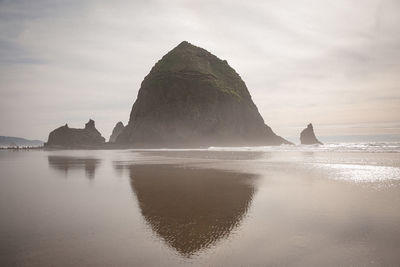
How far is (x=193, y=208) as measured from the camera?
9250 millimetres

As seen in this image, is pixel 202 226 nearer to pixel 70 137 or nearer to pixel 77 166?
pixel 77 166

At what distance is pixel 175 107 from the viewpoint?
10888 centimetres

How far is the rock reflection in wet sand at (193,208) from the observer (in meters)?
6.46

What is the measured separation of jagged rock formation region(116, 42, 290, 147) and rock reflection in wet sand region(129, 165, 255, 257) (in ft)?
273

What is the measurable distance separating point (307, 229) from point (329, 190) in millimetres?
6061

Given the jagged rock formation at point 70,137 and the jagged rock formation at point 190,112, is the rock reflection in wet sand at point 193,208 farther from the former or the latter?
the jagged rock formation at point 70,137

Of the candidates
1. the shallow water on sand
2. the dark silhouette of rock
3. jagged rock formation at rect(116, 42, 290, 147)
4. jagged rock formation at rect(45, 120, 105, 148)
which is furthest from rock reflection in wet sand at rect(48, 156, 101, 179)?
the dark silhouette of rock

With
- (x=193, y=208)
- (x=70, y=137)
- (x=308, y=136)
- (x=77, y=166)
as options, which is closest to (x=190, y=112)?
(x=308, y=136)

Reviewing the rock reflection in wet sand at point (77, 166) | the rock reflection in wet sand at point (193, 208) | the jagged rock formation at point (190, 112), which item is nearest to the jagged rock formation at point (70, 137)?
the jagged rock formation at point (190, 112)

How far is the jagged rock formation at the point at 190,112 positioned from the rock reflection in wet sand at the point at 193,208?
273 ft

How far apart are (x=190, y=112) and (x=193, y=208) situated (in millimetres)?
98161

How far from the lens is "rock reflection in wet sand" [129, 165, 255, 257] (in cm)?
646

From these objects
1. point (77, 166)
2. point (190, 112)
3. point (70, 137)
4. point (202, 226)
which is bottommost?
point (202, 226)

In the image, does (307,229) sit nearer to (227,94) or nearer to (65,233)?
(65,233)
